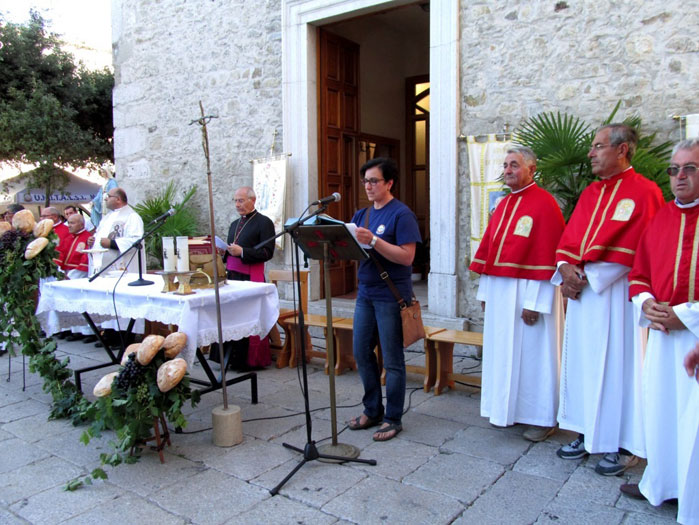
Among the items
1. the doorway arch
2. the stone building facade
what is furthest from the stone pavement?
the stone building facade

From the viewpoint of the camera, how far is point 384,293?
12.1 feet

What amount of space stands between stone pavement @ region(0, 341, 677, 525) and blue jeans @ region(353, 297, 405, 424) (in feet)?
0.73

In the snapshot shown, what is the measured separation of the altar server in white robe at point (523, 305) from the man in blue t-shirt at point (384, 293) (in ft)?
1.88

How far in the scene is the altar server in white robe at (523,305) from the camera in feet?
11.8

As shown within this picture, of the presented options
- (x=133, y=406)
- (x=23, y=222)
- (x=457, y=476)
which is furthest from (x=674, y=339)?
(x=23, y=222)

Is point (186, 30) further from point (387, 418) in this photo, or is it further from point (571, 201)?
point (387, 418)

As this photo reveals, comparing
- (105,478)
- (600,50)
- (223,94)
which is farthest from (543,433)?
(223,94)

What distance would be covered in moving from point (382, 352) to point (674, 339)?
173cm

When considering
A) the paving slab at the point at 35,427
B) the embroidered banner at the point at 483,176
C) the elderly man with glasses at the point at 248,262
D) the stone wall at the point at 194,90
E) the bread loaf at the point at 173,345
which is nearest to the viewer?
the bread loaf at the point at 173,345

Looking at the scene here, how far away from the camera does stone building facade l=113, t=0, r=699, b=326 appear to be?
17.1 feet

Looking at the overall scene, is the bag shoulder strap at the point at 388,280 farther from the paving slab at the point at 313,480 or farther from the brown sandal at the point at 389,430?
the paving slab at the point at 313,480

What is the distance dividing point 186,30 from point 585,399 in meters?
7.68

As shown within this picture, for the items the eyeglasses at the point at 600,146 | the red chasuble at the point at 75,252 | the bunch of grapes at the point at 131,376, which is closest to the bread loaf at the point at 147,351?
the bunch of grapes at the point at 131,376

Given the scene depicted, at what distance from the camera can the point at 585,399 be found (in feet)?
11.0
